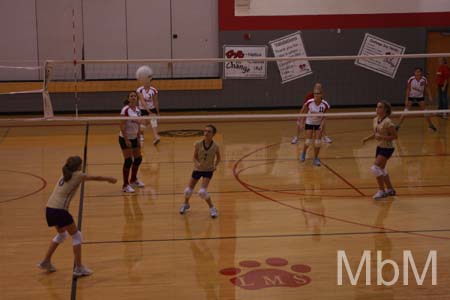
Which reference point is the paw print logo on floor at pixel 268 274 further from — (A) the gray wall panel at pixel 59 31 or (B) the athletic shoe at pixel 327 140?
(A) the gray wall panel at pixel 59 31

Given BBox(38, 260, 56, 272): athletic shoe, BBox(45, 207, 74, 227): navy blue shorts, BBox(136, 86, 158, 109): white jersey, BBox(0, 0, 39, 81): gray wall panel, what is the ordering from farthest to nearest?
BBox(0, 0, 39, 81): gray wall panel
BBox(136, 86, 158, 109): white jersey
BBox(38, 260, 56, 272): athletic shoe
BBox(45, 207, 74, 227): navy blue shorts

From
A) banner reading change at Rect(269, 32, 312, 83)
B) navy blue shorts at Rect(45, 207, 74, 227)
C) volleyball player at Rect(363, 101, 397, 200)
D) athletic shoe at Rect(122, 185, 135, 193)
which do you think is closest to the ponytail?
navy blue shorts at Rect(45, 207, 74, 227)

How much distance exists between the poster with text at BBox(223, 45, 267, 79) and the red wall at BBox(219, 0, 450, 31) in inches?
29.0

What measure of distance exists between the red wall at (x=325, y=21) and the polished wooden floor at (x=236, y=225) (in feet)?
22.9

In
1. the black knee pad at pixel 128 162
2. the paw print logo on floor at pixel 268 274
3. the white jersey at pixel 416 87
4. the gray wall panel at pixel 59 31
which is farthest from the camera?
the gray wall panel at pixel 59 31

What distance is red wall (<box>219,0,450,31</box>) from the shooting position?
23.6m

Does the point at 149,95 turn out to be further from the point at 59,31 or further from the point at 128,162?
the point at 59,31

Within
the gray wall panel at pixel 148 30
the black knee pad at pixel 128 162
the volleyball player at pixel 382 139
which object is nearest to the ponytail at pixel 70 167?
the black knee pad at pixel 128 162

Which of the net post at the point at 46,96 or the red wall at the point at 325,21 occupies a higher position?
the red wall at the point at 325,21

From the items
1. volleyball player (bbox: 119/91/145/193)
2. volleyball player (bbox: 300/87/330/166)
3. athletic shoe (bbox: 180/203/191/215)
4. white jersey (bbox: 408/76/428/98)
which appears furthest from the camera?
white jersey (bbox: 408/76/428/98)

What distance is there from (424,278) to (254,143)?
999cm

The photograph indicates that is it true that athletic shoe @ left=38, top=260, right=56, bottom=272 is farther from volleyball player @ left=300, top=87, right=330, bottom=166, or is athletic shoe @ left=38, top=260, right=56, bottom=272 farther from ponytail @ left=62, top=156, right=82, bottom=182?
volleyball player @ left=300, top=87, right=330, bottom=166

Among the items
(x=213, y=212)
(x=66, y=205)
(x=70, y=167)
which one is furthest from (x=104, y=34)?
(x=66, y=205)

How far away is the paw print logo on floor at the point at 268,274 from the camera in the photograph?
27.8ft
